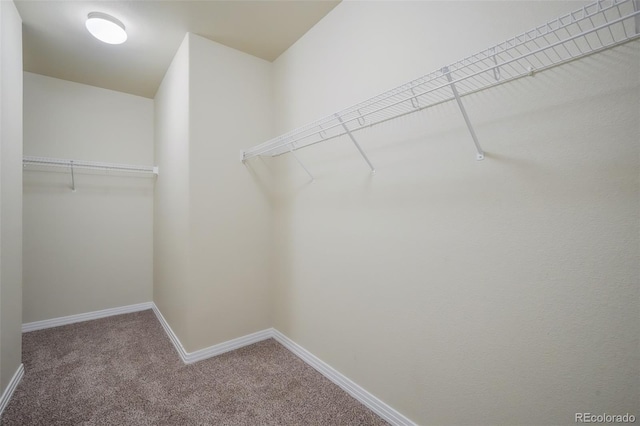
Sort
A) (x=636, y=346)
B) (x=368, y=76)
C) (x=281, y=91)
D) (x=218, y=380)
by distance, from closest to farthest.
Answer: (x=636, y=346)
(x=368, y=76)
(x=218, y=380)
(x=281, y=91)

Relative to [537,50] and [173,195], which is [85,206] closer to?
[173,195]

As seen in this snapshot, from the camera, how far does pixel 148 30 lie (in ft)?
6.88

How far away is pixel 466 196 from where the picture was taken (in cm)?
122

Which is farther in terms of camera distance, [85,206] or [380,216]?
[85,206]

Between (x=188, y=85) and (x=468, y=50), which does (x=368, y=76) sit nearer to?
(x=468, y=50)

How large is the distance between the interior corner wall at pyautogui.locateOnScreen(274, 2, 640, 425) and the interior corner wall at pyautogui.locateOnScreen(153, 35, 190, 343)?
1.07 m

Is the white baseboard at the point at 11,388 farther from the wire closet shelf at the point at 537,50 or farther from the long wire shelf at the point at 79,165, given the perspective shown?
the wire closet shelf at the point at 537,50

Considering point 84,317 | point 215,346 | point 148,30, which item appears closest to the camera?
point 148,30

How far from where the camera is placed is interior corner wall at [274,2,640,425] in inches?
34.9

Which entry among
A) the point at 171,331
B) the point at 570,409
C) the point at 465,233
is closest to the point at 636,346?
the point at 570,409

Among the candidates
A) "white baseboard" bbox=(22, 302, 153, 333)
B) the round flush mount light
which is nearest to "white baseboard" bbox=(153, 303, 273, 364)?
"white baseboard" bbox=(22, 302, 153, 333)

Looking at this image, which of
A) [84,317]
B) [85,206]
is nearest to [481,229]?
[85,206]

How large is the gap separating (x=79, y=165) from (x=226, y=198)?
70.0 inches

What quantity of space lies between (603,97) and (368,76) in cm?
106
